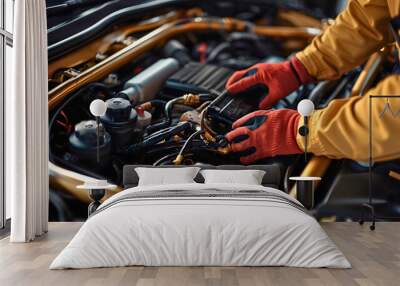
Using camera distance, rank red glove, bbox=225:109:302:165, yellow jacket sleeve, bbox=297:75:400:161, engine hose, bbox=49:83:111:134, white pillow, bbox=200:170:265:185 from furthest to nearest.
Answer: engine hose, bbox=49:83:111:134 → red glove, bbox=225:109:302:165 → yellow jacket sleeve, bbox=297:75:400:161 → white pillow, bbox=200:170:265:185

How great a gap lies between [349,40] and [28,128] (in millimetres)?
3851

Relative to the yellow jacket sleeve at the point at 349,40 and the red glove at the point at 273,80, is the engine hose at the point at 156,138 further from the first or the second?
the yellow jacket sleeve at the point at 349,40

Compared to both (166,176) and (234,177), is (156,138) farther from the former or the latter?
(234,177)

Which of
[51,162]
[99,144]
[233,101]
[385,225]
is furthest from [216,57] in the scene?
[385,225]

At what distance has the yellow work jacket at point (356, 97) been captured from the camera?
612cm

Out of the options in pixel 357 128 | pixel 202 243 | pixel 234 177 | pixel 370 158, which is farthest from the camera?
pixel 357 128

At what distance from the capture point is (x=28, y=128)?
5211 millimetres

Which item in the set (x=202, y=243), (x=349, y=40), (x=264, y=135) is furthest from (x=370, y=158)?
(x=202, y=243)

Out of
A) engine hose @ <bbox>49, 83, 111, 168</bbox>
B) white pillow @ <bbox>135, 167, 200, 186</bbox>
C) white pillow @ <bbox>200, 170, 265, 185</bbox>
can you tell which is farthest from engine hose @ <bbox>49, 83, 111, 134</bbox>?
white pillow @ <bbox>200, 170, 265, 185</bbox>

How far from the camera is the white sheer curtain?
512 cm

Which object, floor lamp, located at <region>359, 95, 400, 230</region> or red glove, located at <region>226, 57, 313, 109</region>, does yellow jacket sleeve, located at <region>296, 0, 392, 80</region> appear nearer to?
red glove, located at <region>226, 57, 313, 109</region>

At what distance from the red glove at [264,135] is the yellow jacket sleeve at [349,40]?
69 cm

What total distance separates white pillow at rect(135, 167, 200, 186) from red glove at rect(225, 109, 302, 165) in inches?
30.6

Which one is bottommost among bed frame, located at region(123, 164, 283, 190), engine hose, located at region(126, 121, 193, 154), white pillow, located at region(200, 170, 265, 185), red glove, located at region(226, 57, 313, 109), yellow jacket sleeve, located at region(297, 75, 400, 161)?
bed frame, located at region(123, 164, 283, 190)
